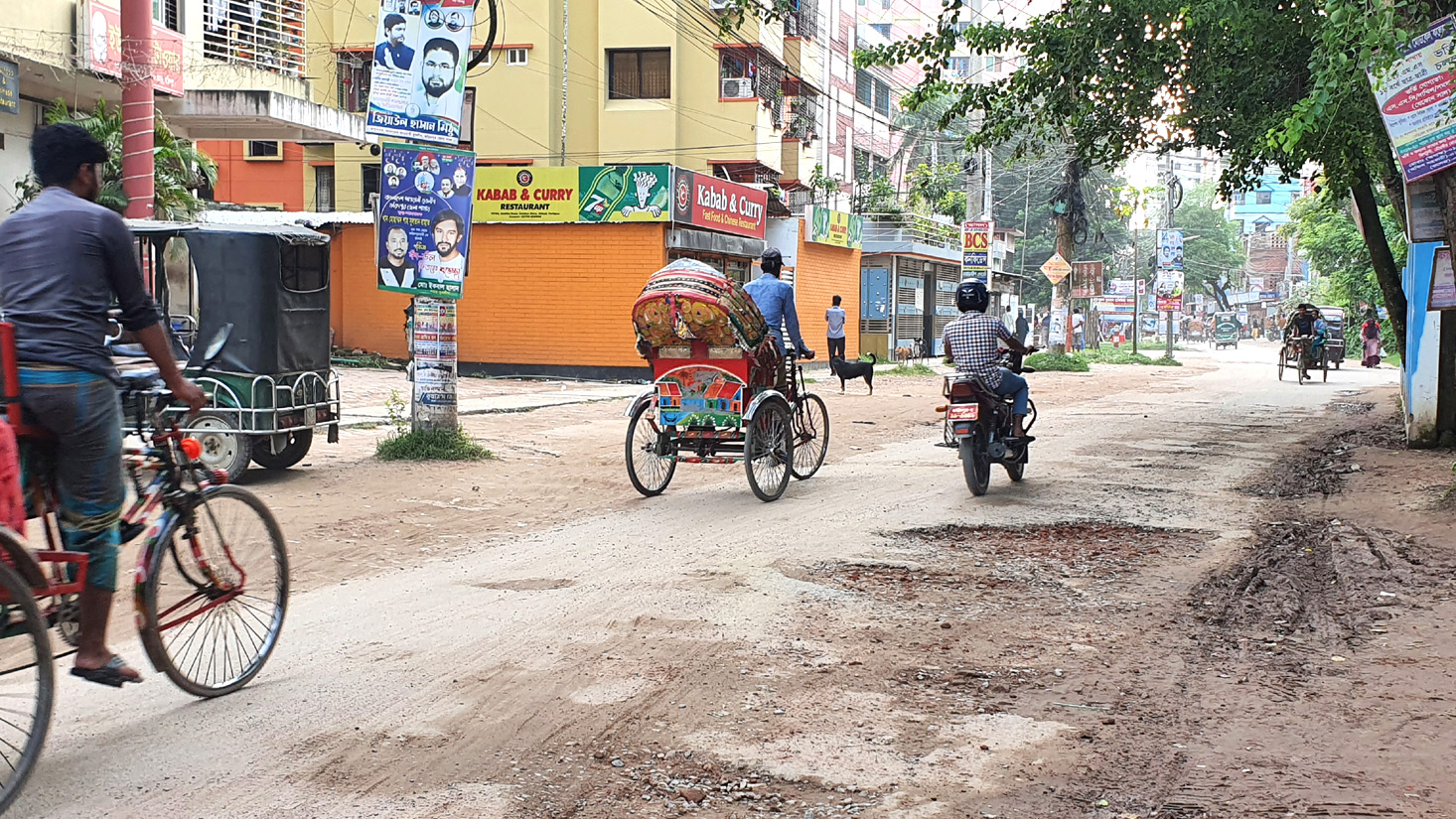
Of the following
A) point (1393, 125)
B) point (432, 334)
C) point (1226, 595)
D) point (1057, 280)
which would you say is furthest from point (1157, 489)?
point (1057, 280)

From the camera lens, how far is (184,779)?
153 inches

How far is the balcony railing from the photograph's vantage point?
70.0 ft

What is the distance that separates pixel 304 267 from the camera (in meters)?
10.9

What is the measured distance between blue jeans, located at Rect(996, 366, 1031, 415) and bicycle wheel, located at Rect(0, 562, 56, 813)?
7946mm

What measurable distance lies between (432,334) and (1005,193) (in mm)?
64677

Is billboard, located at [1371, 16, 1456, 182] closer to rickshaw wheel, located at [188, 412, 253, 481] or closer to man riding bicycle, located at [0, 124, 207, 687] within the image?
man riding bicycle, located at [0, 124, 207, 687]

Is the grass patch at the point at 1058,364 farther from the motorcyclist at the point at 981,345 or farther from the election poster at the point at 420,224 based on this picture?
the election poster at the point at 420,224

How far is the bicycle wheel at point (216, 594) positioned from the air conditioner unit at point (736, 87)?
31.6 metres

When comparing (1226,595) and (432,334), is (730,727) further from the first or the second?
(432,334)

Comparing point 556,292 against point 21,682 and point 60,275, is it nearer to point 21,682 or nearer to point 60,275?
point 60,275

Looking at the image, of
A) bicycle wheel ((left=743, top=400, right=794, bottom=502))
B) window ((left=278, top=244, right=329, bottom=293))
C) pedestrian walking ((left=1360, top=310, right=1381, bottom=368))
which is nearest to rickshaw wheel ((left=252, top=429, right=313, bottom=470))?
window ((left=278, top=244, right=329, bottom=293))

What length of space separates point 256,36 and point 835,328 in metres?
13.5

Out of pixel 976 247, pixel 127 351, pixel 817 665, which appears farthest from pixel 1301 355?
pixel 127 351

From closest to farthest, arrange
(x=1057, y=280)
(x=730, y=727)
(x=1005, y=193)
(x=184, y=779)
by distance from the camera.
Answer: (x=184, y=779), (x=730, y=727), (x=1057, y=280), (x=1005, y=193)
